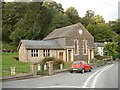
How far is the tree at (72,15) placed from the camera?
71812mm

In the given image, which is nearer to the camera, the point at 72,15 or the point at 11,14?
the point at 11,14

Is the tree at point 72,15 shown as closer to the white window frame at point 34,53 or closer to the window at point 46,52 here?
the window at point 46,52

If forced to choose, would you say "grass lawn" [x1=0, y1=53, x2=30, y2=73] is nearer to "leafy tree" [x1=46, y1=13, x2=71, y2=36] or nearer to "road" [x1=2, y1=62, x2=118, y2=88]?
"road" [x1=2, y1=62, x2=118, y2=88]

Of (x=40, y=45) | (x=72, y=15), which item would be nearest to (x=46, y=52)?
(x=40, y=45)

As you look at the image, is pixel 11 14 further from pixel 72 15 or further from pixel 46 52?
pixel 46 52

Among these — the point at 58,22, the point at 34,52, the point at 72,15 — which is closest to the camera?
the point at 34,52

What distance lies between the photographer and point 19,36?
5034 cm

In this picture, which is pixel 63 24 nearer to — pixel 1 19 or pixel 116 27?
pixel 1 19

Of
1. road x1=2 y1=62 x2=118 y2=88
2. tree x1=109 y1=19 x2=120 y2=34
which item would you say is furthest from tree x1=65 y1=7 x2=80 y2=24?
road x1=2 y1=62 x2=118 y2=88

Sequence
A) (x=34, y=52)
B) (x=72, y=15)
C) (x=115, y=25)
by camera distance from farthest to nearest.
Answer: (x=115, y=25)
(x=72, y=15)
(x=34, y=52)

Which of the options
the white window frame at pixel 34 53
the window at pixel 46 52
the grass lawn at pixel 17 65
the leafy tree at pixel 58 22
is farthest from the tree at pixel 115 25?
the grass lawn at pixel 17 65

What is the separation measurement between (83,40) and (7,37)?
3558cm

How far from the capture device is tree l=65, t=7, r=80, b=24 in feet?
236

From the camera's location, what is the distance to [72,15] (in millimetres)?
74125
